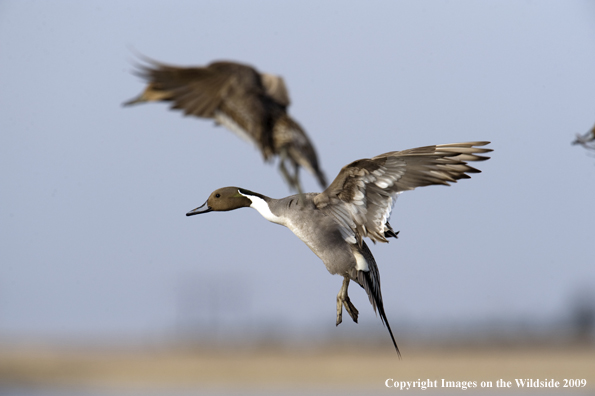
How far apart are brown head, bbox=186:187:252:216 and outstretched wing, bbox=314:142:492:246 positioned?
18.5 inches

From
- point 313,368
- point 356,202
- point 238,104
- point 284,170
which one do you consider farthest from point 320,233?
point 313,368

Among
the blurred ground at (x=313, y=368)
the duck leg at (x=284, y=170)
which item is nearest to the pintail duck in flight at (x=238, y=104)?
the duck leg at (x=284, y=170)

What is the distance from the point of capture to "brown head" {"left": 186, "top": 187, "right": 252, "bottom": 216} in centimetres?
457

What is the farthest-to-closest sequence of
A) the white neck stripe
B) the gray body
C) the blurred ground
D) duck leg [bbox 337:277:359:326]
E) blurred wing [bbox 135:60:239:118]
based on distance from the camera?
the blurred ground → the white neck stripe → the gray body → duck leg [bbox 337:277:359:326] → blurred wing [bbox 135:60:239:118]

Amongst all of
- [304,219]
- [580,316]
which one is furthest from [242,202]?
[580,316]

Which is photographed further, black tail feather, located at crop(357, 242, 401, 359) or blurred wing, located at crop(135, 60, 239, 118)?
black tail feather, located at crop(357, 242, 401, 359)

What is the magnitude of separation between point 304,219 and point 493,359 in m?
43.0

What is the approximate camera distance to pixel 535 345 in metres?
54.9

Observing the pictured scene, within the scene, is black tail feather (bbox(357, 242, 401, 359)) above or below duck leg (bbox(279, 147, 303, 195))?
below

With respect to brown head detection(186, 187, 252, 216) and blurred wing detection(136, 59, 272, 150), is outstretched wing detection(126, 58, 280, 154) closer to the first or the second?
blurred wing detection(136, 59, 272, 150)

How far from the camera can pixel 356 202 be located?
14.9 feet

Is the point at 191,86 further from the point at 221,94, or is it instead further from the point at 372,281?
the point at 372,281

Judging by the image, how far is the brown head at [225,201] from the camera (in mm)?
4574

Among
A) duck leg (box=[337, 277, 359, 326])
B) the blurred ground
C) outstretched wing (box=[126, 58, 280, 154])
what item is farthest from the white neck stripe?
the blurred ground
